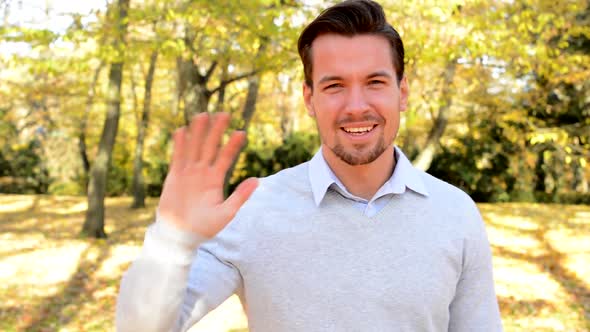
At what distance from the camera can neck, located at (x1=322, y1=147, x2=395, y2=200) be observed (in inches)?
79.3

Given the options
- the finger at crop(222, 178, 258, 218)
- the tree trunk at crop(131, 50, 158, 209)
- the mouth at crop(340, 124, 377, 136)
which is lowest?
the tree trunk at crop(131, 50, 158, 209)

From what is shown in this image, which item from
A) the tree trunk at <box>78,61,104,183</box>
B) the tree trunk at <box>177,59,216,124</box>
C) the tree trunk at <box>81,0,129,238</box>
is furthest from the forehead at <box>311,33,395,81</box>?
the tree trunk at <box>78,61,104,183</box>

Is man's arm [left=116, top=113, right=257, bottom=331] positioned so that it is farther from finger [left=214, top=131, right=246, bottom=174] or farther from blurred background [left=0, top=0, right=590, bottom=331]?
blurred background [left=0, top=0, right=590, bottom=331]

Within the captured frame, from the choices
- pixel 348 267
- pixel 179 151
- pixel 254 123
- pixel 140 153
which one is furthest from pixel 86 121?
pixel 179 151

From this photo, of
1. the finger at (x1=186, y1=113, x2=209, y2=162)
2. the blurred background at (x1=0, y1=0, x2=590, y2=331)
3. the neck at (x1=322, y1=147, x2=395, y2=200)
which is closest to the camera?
the finger at (x1=186, y1=113, x2=209, y2=162)

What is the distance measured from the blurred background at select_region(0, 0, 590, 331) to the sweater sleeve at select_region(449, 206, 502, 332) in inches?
249

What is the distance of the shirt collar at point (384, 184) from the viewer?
1.94 m

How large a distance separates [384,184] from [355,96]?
300 millimetres

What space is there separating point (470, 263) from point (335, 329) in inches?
18.8

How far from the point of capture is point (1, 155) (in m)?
23.7

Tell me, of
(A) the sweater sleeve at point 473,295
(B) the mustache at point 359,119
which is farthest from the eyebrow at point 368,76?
(A) the sweater sleeve at point 473,295

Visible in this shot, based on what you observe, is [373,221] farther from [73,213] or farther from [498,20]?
[73,213]

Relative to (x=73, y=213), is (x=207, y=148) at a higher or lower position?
higher

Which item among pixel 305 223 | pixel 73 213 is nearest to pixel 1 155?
pixel 73 213
